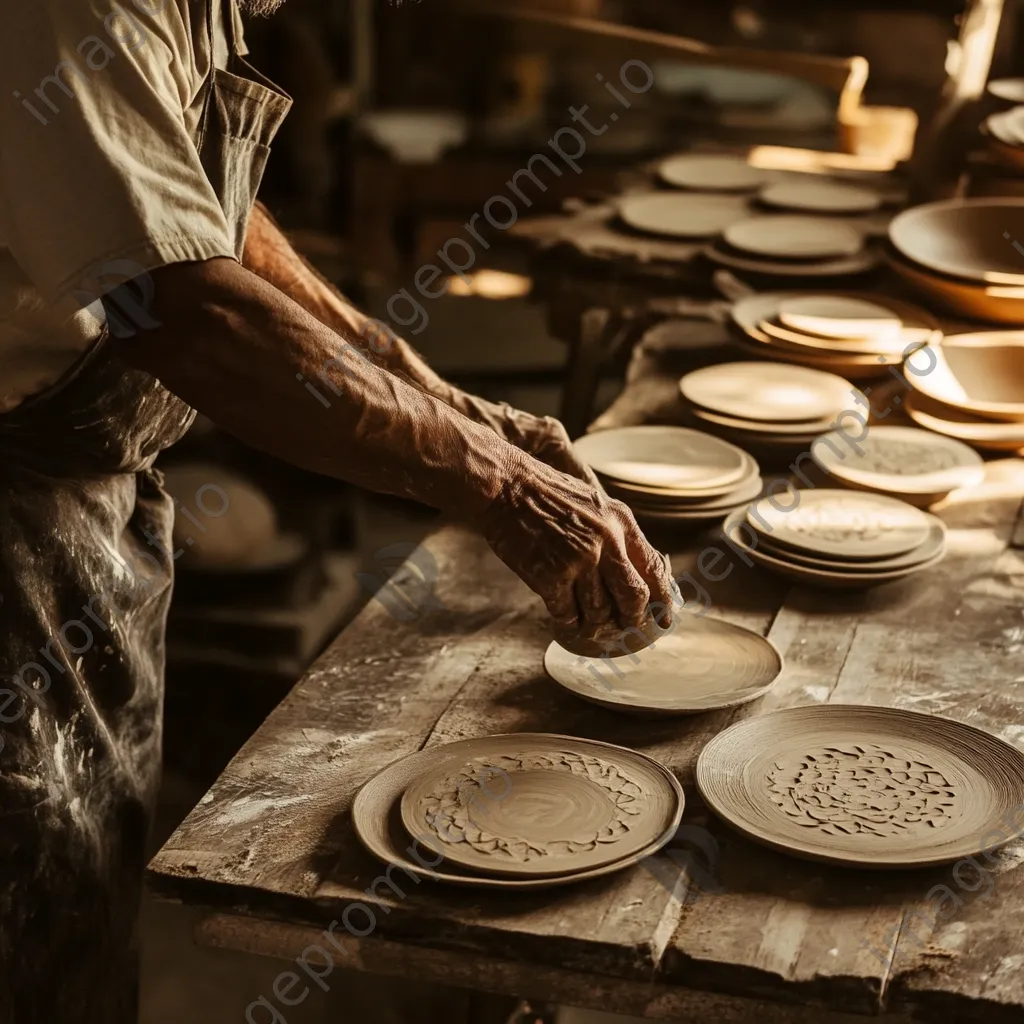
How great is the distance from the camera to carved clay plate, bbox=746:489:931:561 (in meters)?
2.35

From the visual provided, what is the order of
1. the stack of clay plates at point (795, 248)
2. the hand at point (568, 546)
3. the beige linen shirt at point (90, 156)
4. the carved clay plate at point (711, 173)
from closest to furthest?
the beige linen shirt at point (90, 156) < the hand at point (568, 546) < the stack of clay plates at point (795, 248) < the carved clay plate at point (711, 173)

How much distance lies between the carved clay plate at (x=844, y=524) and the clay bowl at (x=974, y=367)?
521mm

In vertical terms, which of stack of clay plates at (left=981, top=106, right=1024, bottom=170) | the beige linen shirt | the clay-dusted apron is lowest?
the clay-dusted apron

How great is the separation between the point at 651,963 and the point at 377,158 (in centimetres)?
467

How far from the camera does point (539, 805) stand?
1695 mm

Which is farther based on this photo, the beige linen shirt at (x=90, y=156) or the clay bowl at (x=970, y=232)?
the clay bowl at (x=970, y=232)

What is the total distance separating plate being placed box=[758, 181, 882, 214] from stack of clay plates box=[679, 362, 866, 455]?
1108mm

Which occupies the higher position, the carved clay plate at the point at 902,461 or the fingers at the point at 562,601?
the fingers at the point at 562,601

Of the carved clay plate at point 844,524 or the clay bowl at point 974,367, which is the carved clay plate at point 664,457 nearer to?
the carved clay plate at point 844,524

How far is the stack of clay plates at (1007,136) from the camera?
138 inches

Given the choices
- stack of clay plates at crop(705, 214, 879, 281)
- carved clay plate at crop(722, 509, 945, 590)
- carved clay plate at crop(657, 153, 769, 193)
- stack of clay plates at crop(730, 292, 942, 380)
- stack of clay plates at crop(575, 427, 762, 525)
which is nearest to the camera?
carved clay plate at crop(722, 509, 945, 590)

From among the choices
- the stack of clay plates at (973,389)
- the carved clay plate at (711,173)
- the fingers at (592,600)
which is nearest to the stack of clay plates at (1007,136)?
the stack of clay plates at (973,389)

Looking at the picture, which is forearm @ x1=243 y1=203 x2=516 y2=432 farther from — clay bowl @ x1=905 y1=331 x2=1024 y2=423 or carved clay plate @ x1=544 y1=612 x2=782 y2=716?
clay bowl @ x1=905 y1=331 x2=1024 y2=423

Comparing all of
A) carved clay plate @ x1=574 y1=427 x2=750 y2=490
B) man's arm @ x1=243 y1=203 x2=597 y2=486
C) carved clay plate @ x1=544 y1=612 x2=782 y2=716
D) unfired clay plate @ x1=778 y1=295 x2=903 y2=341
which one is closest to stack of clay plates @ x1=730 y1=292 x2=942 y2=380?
unfired clay plate @ x1=778 y1=295 x2=903 y2=341
